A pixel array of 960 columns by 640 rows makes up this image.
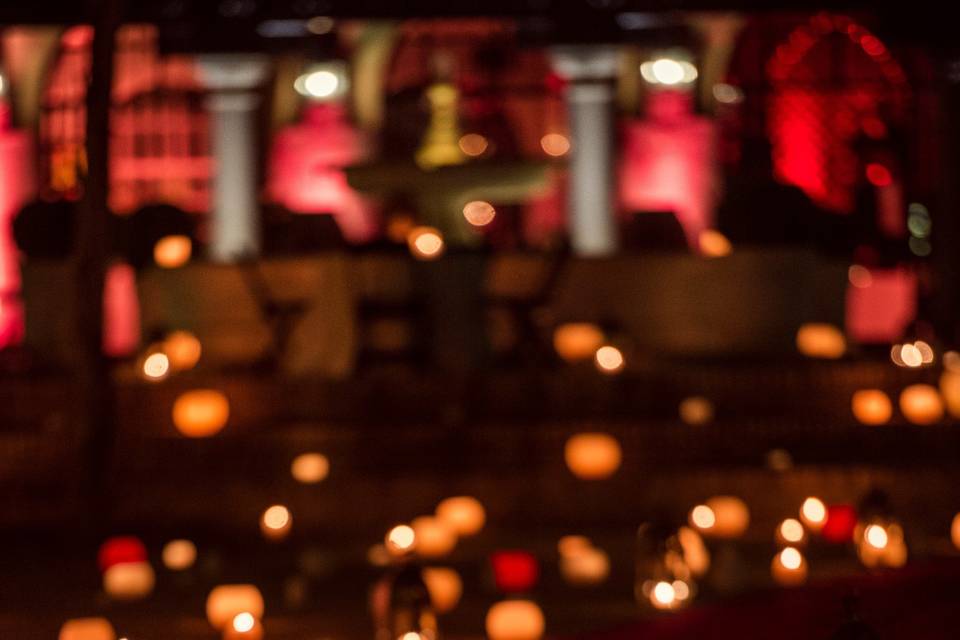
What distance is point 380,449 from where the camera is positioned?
9.43 metres

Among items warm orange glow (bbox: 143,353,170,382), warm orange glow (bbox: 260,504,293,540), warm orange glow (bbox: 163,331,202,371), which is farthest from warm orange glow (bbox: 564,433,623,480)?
warm orange glow (bbox: 163,331,202,371)

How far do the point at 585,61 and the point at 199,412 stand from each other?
25.5 ft

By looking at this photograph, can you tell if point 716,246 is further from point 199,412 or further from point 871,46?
point 871,46

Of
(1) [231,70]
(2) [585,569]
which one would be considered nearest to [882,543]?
(2) [585,569]

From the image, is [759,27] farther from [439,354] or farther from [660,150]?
[439,354]

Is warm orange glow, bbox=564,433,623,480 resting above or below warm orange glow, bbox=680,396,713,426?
below

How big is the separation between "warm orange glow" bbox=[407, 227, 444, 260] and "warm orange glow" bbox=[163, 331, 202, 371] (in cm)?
183

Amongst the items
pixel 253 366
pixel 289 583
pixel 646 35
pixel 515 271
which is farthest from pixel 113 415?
pixel 646 35

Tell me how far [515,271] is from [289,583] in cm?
542

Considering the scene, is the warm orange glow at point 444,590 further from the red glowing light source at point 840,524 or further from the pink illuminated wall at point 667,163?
the pink illuminated wall at point 667,163

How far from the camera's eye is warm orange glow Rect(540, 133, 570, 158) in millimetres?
21672

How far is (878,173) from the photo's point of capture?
2156 cm

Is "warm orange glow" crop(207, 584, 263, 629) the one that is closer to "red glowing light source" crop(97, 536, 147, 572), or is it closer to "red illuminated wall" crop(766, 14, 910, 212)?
"red glowing light source" crop(97, 536, 147, 572)

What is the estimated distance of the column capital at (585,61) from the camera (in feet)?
53.1
